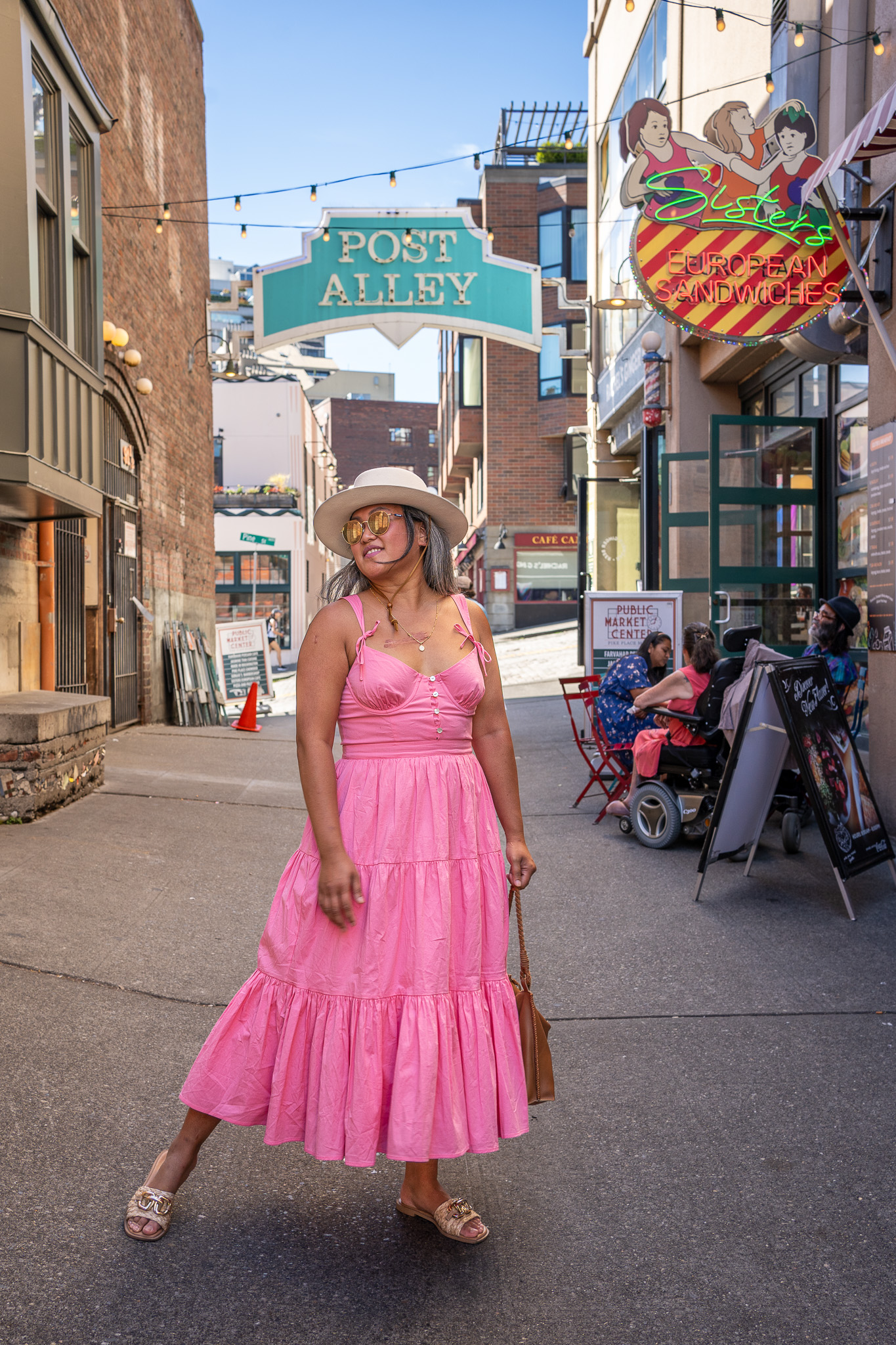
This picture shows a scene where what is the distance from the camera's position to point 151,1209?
274cm

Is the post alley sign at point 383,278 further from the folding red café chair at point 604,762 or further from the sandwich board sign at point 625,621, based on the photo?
the folding red café chair at point 604,762

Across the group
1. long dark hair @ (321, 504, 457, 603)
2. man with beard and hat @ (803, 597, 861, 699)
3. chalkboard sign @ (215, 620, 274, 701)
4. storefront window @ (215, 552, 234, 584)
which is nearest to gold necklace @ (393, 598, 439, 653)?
long dark hair @ (321, 504, 457, 603)

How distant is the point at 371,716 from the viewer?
8.75 feet

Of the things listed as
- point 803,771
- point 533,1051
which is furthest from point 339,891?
point 803,771

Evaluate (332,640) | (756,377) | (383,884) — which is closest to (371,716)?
(332,640)

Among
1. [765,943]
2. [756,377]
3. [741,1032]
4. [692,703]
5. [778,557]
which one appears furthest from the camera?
[756,377]

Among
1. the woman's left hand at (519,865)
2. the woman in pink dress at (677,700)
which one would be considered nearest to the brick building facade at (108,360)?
the woman in pink dress at (677,700)

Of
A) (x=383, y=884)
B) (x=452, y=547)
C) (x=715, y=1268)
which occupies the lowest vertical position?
(x=715, y=1268)

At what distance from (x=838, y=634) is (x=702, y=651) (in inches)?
37.1

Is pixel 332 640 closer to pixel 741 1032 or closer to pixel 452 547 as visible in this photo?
pixel 452 547

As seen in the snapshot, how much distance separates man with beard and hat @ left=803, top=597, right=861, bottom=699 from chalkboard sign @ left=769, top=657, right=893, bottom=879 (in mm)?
1381

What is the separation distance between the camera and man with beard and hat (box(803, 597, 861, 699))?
289 inches

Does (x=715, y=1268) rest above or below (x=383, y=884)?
below

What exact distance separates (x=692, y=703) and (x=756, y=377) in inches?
244
